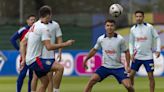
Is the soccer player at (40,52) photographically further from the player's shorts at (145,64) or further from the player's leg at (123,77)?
the player's shorts at (145,64)

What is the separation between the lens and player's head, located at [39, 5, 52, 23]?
13266 mm

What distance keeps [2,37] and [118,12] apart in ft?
58.3

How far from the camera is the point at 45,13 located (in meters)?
13.4

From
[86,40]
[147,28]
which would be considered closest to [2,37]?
[86,40]

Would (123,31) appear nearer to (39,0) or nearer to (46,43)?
(39,0)

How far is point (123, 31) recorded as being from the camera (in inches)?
1309

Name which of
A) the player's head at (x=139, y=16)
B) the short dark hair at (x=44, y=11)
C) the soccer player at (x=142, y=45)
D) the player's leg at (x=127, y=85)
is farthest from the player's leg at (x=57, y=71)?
the player's head at (x=139, y=16)

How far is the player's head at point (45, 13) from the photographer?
13266mm

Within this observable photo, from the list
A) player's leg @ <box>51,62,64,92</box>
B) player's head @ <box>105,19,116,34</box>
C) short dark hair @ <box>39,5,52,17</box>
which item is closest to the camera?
short dark hair @ <box>39,5,52,17</box>

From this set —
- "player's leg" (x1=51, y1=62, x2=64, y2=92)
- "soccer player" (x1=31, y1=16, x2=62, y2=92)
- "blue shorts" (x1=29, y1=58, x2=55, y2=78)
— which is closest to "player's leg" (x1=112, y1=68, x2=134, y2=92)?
"player's leg" (x1=51, y1=62, x2=64, y2=92)

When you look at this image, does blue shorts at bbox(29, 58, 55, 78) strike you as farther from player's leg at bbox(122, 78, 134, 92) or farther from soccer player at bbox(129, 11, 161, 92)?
soccer player at bbox(129, 11, 161, 92)

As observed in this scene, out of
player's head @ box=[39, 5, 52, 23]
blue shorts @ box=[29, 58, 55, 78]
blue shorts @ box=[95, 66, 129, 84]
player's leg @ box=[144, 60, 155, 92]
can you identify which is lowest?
player's leg @ box=[144, 60, 155, 92]

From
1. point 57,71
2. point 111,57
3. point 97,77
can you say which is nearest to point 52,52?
point 57,71

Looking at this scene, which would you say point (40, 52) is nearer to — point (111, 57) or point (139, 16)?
point (111, 57)
